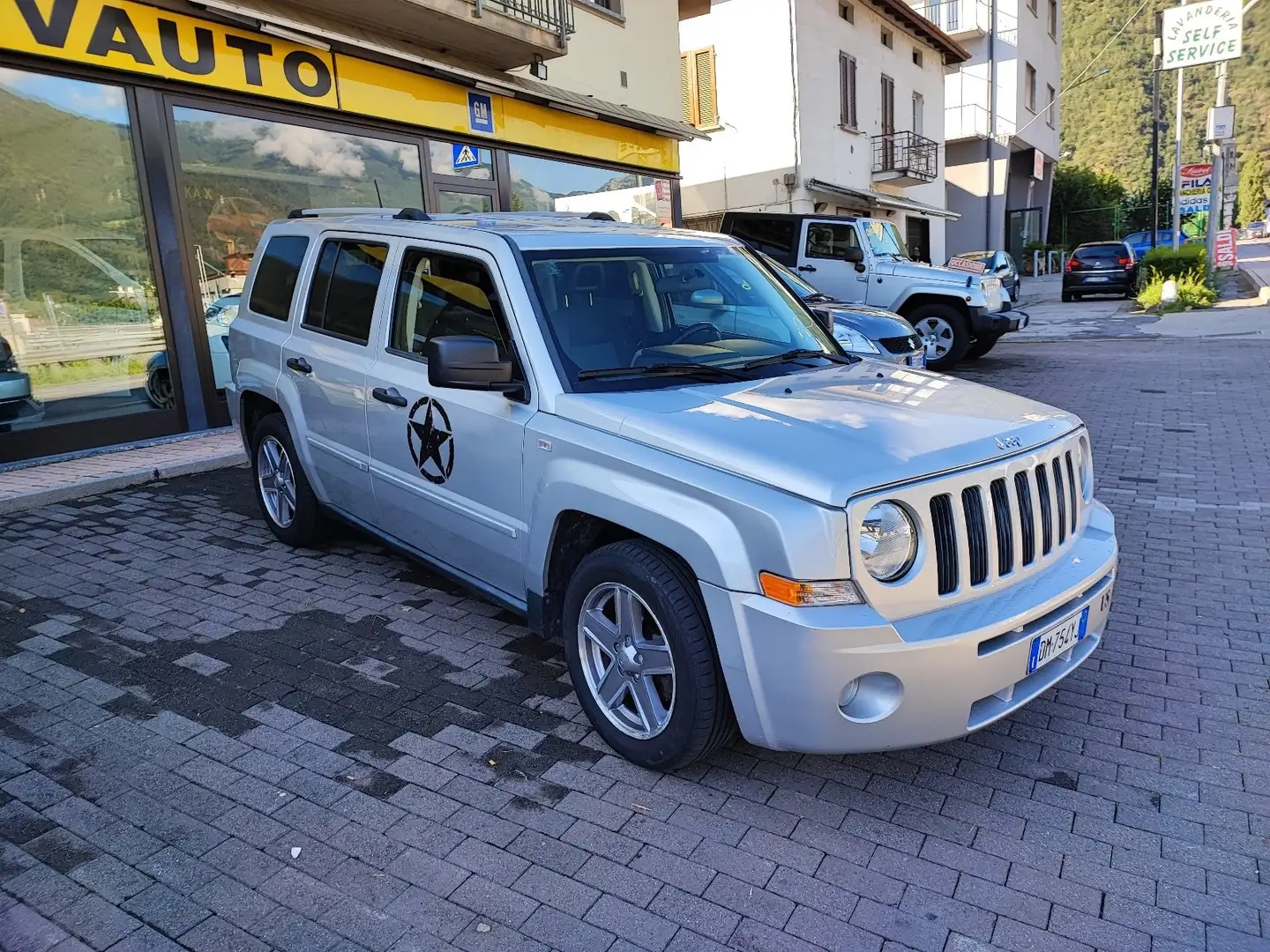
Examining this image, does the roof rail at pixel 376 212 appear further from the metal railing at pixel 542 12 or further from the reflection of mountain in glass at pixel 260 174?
the metal railing at pixel 542 12

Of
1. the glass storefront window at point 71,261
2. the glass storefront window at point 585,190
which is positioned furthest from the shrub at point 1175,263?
the glass storefront window at point 71,261

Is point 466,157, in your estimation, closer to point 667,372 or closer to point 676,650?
point 667,372

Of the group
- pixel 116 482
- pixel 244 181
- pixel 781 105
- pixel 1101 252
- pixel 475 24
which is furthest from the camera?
pixel 1101 252

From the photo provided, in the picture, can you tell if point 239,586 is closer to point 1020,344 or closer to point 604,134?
point 604,134

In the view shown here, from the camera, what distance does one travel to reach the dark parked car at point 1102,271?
25.2 m

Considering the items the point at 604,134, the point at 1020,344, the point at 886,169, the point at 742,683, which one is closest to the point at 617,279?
the point at 742,683

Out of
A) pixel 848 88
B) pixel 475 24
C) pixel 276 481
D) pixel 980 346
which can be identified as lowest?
pixel 980 346

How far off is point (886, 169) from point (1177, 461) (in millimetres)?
19557

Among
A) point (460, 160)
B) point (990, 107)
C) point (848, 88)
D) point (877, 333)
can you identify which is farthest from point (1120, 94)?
point (877, 333)

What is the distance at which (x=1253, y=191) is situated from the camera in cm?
9712

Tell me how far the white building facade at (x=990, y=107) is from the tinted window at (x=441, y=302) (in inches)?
1377

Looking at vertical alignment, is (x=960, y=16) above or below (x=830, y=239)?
above

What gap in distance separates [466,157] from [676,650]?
10.4 meters

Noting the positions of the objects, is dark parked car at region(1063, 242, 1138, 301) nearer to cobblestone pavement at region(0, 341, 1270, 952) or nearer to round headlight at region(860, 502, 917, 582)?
cobblestone pavement at region(0, 341, 1270, 952)
